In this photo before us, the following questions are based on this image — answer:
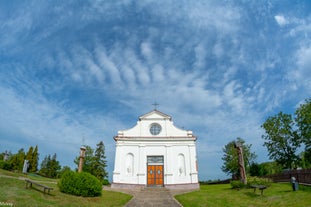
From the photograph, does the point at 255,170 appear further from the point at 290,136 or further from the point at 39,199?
the point at 39,199

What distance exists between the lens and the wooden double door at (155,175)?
24312 mm

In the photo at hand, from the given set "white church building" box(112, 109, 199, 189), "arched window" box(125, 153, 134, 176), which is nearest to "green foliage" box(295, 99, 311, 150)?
"white church building" box(112, 109, 199, 189)

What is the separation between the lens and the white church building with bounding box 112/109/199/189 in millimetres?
24094

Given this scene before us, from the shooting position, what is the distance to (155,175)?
24625mm

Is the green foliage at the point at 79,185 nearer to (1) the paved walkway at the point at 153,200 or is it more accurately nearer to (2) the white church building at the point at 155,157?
(1) the paved walkway at the point at 153,200

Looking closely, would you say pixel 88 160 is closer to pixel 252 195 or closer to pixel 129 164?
pixel 129 164

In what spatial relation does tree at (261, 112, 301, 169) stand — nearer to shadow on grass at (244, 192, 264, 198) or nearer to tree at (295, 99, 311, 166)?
tree at (295, 99, 311, 166)

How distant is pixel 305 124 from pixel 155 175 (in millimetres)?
21322

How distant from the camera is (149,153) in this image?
25.4m

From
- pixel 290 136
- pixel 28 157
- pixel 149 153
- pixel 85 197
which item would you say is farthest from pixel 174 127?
pixel 28 157

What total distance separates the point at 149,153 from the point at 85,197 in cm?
1202

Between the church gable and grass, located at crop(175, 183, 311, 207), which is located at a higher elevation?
the church gable

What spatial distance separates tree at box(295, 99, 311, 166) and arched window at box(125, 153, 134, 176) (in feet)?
75.0

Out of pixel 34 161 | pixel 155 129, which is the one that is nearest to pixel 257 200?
pixel 155 129
